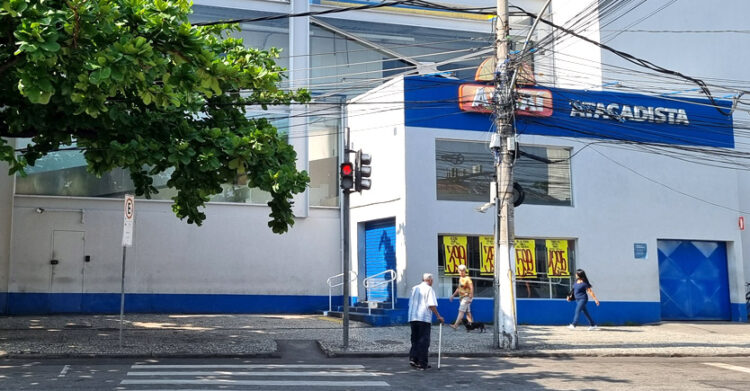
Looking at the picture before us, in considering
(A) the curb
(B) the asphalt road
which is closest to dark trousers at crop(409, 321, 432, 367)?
(B) the asphalt road

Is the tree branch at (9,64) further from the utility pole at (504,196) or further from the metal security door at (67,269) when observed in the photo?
the metal security door at (67,269)

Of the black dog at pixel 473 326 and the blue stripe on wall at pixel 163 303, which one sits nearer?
the black dog at pixel 473 326

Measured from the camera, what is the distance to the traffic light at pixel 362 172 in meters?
14.4

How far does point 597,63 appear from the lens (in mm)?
22953

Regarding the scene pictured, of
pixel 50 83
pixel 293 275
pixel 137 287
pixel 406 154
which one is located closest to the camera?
pixel 50 83

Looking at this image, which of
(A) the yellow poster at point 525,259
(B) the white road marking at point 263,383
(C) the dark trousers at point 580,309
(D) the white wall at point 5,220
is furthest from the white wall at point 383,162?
(D) the white wall at point 5,220

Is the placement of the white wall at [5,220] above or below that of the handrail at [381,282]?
above

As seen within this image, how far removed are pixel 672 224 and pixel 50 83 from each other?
1783 centimetres

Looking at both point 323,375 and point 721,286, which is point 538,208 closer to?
point 721,286

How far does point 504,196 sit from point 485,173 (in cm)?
530

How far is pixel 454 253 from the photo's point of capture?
1925 cm

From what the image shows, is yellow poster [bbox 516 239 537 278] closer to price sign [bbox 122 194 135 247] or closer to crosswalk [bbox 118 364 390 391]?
crosswalk [bbox 118 364 390 391]

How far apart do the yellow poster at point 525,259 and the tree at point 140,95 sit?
8.03 m

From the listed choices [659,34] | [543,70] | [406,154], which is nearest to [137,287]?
[406,154]
